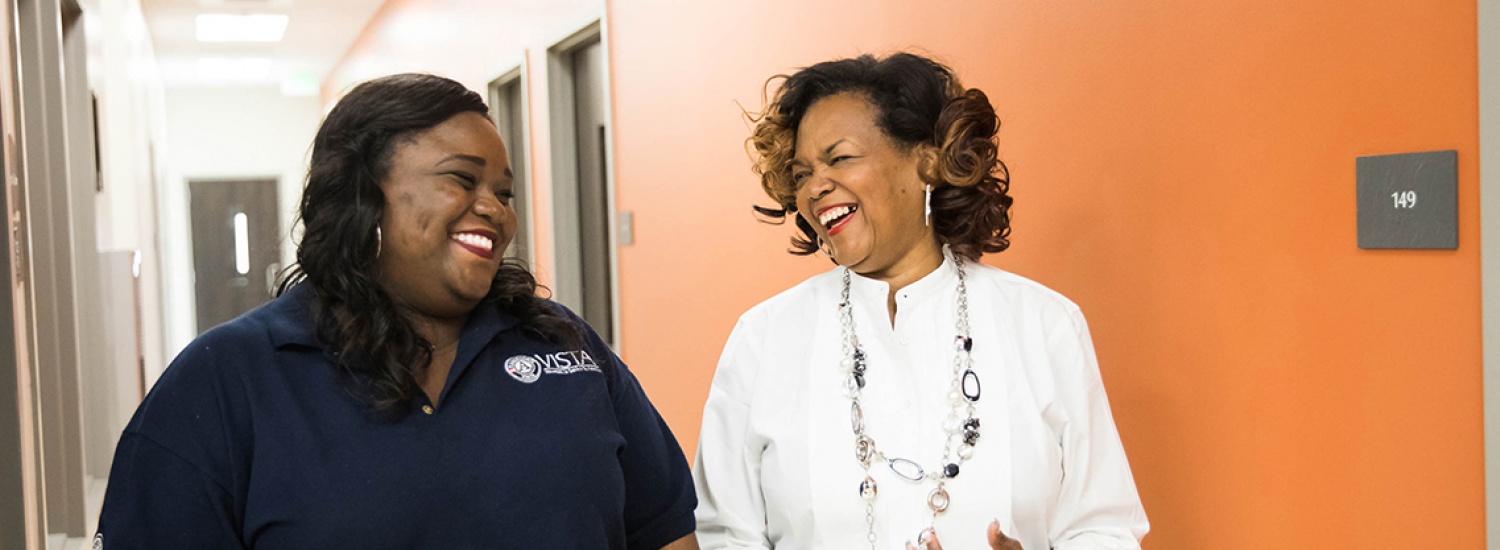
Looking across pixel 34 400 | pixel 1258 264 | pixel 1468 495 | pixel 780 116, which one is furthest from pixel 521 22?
pixel 1468 495

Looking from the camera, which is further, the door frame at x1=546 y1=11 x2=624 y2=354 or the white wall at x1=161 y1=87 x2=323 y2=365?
the white wall at x1=161 y1=87 x2=323 y2=365

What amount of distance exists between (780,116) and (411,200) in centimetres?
71

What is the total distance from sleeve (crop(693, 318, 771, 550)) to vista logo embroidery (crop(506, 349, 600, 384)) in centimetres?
36

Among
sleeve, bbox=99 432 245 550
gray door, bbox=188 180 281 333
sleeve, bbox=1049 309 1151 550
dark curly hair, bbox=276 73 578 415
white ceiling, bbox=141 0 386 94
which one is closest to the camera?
sleeve, bbox=99 432 245 550

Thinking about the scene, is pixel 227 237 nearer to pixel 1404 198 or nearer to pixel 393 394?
pixel 393 394

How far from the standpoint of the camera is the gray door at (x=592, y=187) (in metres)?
5.28

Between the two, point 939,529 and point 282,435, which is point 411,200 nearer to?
point 282,435

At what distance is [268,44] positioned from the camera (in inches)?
386

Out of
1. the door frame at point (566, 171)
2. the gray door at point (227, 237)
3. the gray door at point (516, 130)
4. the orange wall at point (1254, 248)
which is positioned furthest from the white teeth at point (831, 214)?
the gray door at point (227, 237)

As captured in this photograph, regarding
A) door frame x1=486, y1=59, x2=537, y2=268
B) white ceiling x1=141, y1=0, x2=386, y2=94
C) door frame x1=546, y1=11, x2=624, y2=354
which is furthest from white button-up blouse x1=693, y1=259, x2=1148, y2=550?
white ceiling x1=141, y1=0, x2=386, y2=94

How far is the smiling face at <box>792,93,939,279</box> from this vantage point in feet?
5.79

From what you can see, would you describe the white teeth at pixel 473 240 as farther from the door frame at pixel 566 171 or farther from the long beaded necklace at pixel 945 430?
the door frame at pixel 566 171

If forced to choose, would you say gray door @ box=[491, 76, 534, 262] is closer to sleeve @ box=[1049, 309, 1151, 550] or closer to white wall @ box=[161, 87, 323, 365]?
sleeve @ box=[1049, 309, 1151, 550]

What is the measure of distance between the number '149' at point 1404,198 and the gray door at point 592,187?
385cm
